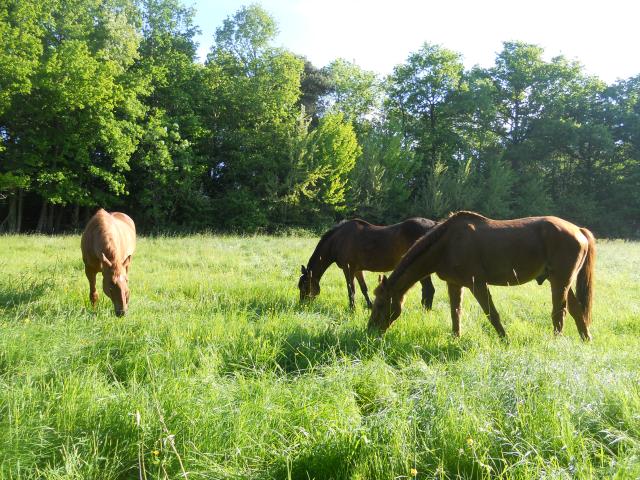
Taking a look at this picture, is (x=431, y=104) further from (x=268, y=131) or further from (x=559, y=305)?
(x=559, y=305)

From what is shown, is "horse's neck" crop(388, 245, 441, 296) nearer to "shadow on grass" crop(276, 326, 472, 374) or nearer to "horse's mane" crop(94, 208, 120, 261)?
"shadow on grass" crop(276, 326, 472, 374)

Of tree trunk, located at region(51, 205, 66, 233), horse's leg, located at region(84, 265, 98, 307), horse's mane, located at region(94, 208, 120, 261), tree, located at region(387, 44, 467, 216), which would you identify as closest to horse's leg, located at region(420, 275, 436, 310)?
horse's mane, located at region(94, 208, 120, 261)

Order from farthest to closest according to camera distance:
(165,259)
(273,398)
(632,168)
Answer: (632,168), (165,259), (273,398)

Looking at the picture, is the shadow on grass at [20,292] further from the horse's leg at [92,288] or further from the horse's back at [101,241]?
the horse's back at [101,241]

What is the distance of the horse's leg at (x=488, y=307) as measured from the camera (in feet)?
17.6

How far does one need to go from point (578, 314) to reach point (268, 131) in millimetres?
27133

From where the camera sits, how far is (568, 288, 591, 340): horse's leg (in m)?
5.44

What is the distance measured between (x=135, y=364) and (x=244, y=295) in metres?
3.64

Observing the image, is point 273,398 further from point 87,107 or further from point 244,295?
point 87,107

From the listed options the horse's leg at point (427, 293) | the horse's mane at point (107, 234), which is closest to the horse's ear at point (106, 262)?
the horse's mane at point (107, 234)

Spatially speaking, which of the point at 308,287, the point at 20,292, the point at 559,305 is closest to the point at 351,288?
the point at 308,287

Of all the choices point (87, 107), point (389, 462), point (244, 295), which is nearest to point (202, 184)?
point (87, 107)

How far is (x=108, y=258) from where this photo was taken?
659cm

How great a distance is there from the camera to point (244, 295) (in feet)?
24.1
